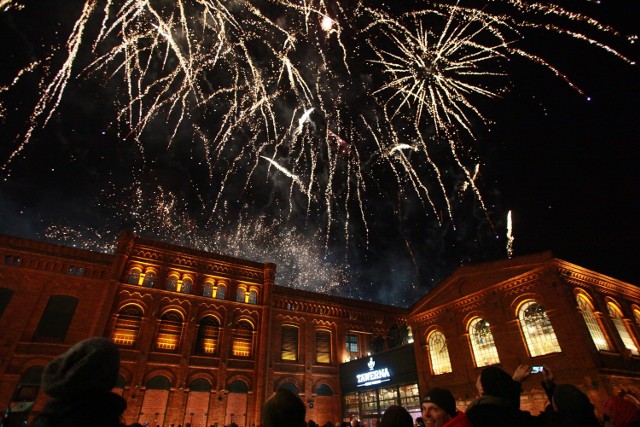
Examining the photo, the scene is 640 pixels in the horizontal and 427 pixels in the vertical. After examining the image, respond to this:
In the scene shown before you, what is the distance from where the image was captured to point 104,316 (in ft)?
67.9

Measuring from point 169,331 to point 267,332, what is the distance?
672cm

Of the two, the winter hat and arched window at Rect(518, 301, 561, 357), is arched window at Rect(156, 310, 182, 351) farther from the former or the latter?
the winter hat

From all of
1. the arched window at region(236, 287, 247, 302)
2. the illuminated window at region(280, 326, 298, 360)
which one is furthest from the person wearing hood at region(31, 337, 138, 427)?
the illuminated window at region(280, 326, 298, 360)

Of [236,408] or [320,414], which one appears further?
[320,414]

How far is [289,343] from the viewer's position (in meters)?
26.3

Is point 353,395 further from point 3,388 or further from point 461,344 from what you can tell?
point 3,388

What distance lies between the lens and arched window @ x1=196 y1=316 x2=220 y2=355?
2339cm

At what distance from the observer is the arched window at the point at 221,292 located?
2544 centimetres

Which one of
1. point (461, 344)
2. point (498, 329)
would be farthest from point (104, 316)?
point (498, 329)

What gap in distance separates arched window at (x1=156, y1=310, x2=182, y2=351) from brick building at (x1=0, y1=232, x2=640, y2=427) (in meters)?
0.07

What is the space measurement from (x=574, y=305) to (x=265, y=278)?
788 inches

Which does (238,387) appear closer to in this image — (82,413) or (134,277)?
(134,277)

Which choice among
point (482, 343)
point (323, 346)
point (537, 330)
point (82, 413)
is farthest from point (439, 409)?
point (323, 346)

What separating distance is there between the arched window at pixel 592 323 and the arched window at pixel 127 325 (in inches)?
989
